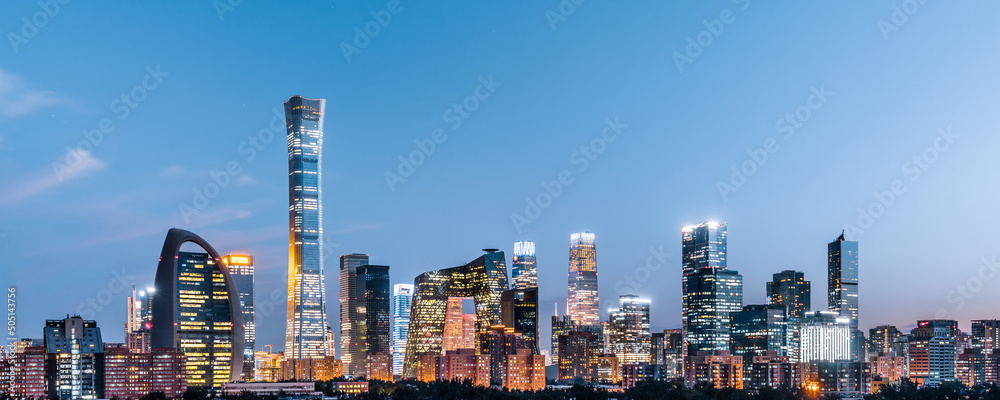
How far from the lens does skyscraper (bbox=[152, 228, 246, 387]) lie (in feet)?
579

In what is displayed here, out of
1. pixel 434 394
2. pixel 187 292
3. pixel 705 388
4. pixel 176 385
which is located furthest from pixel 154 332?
pixel 705 388

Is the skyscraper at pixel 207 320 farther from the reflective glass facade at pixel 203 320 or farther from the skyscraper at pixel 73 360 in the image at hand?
the skyscraper at pixel 73 360

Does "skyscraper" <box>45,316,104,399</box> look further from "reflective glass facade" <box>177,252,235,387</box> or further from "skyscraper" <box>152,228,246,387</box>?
"reflective glass facade" <box>177,252,235,387</box>

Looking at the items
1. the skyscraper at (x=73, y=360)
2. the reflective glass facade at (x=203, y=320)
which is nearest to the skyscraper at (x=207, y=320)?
the reflective glass facade at (x=203, y=320)

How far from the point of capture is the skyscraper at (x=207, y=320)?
176500 mm

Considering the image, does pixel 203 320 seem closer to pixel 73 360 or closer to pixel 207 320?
pixel 207 320

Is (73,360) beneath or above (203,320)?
beneath

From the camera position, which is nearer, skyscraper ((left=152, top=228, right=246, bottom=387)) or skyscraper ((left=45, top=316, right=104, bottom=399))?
skyscraper ((left=45, top=316, right=104, bottom=399))

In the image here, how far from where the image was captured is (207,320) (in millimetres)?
178125

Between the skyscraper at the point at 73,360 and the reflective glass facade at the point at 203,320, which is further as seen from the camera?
the reflective glass facade at the point at 203,320

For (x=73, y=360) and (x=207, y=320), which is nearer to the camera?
(x=73, y=360)

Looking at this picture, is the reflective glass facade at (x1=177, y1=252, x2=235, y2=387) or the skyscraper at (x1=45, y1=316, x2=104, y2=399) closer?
the skyscraper at (x1=45, y1=316, x2=104, y2=399)

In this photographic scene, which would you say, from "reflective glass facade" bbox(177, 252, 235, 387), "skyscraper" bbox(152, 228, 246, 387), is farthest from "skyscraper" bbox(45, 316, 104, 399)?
"reflective glass facade" bbox(177, 252, 235, 387)

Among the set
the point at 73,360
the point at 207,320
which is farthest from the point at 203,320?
the point at 73,360
